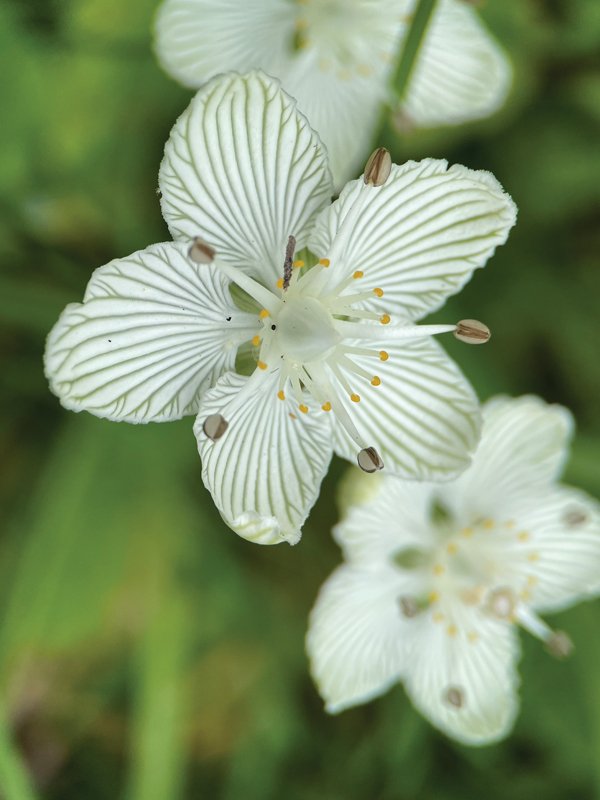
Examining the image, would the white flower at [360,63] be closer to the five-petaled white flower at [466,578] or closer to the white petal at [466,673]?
the five-petaled white flower at [466,578]

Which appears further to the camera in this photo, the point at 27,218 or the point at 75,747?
the point at 75,747

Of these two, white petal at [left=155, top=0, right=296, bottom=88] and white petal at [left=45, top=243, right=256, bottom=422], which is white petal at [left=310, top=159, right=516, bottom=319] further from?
white petal at [left=155, top=0, right=296, bottom=88]

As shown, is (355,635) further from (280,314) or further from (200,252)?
(200,252)

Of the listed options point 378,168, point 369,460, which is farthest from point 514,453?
point 378,168

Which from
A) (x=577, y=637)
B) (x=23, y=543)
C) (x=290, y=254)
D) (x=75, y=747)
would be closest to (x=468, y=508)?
(x=577, y=637)

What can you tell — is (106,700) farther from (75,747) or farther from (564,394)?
(564,394)

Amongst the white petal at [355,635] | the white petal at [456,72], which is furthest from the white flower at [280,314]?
the white petal at [456,72]
